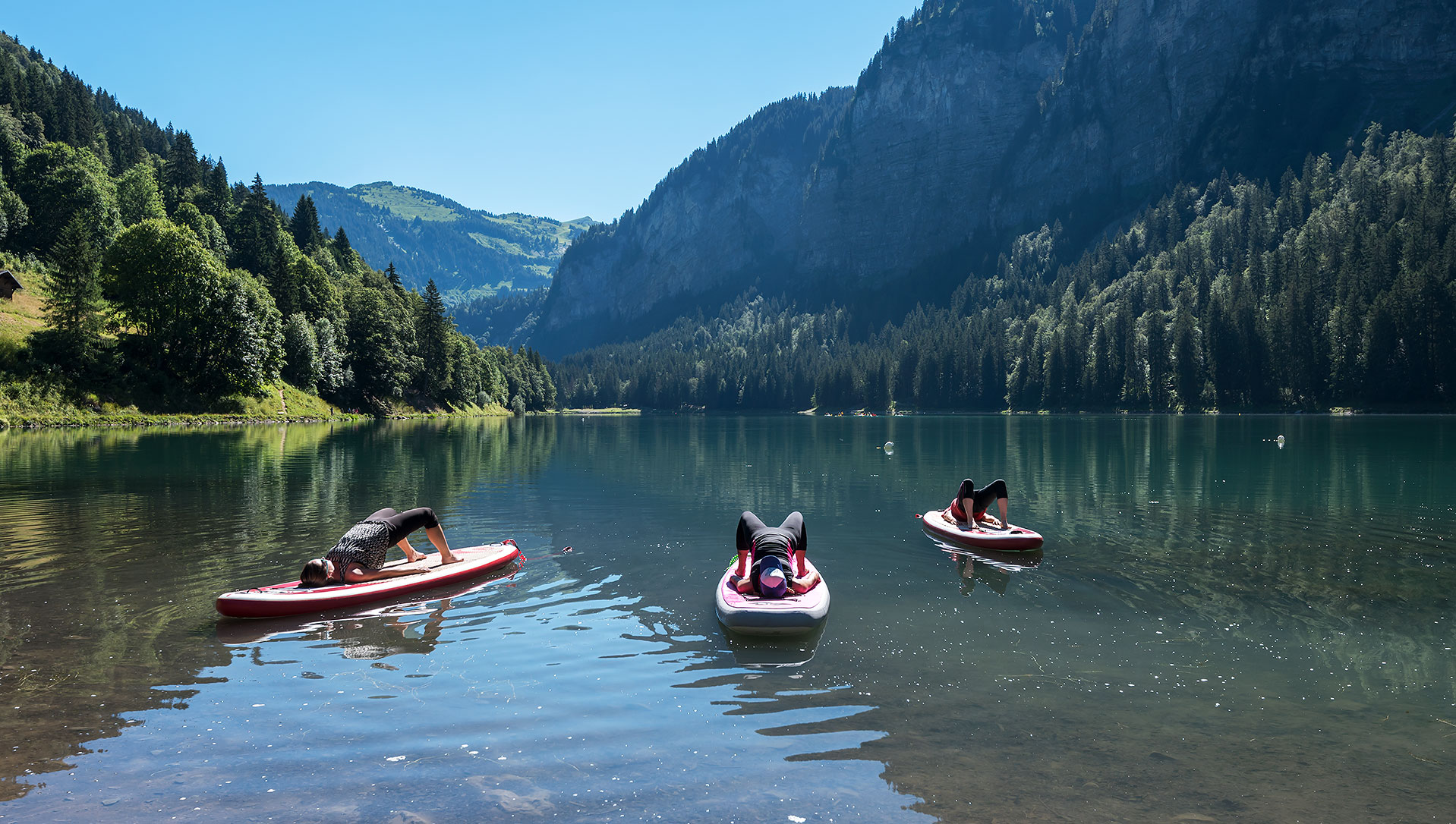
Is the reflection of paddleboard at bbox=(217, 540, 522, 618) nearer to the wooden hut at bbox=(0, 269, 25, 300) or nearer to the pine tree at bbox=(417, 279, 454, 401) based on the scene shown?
the wooden hut at bbox=(0, 269, 25, 300)

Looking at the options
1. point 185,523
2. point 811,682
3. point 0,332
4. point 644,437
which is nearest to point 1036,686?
point 811,682

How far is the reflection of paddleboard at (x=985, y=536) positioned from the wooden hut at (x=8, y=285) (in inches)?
3970

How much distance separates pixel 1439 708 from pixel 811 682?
9493 mm

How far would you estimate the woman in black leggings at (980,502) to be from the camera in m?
28.0

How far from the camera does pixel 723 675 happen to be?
14.4m

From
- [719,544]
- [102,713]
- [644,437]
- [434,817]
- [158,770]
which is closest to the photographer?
[434,817]

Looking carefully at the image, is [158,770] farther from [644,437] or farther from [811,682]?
[644,437]

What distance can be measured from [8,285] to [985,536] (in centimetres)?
10487

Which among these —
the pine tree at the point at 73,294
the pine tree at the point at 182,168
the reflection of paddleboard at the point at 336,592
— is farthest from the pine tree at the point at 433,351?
the reflection of paddleboard at the point at 336,592

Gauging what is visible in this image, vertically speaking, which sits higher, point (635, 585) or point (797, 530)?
point (797, 530)

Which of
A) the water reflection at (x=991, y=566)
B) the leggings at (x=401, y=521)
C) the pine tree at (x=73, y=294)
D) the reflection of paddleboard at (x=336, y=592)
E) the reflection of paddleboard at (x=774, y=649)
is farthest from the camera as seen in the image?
the pine tree at (x=73, y=294)

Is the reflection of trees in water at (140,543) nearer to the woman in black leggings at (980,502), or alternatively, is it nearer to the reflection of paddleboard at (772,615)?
the reflection of paddleboard at (772,615)

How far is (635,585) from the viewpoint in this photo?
21.6 meters

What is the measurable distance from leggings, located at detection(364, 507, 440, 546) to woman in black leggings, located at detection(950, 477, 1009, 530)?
16.9 metres
